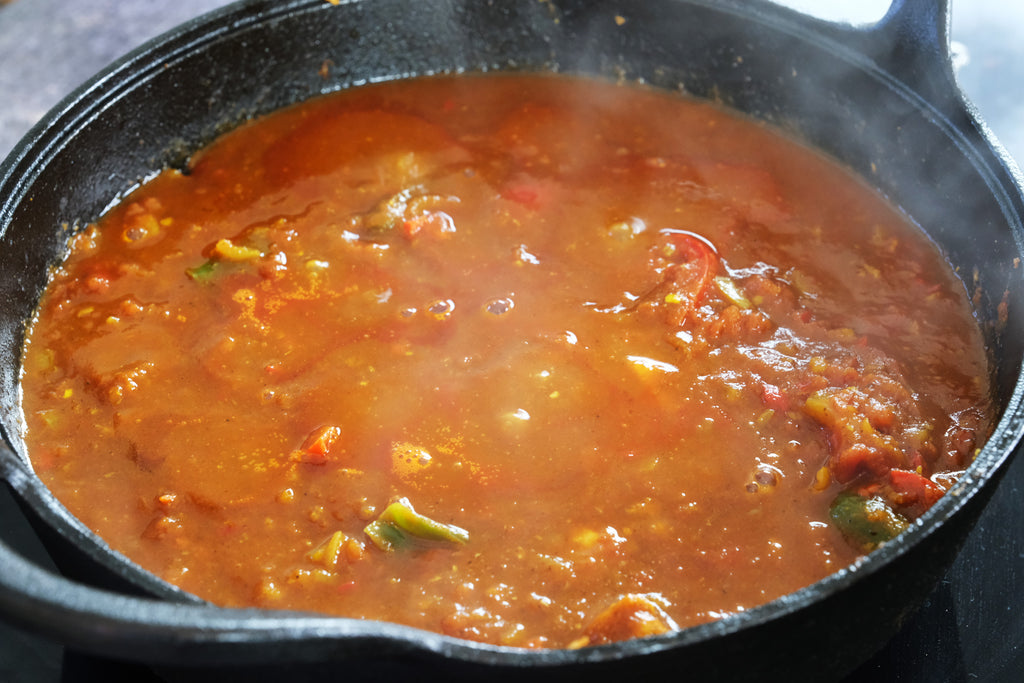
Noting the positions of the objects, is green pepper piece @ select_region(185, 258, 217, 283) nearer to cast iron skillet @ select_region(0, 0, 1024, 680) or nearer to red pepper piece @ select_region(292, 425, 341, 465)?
cast iron skillet @ select_region(0, 0, 1024, 680)

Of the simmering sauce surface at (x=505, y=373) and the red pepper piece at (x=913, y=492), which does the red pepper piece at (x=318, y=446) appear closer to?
the simmering sauce surface at (x=505, y=373)

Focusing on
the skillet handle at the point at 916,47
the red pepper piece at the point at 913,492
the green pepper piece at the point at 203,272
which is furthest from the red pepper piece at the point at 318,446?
the skillet handle at the point at 916,47

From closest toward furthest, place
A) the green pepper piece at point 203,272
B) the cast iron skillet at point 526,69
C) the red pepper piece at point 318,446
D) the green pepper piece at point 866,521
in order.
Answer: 1. the cast iron skillet at point 526,69
2. the green pepper piece at point 866,521
3. the red pepper piece at point 318,446
4. the green pepper piece at point 203,272

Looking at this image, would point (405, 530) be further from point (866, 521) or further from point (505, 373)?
point (866, 521)

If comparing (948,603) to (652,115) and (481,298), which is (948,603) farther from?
(652,115)

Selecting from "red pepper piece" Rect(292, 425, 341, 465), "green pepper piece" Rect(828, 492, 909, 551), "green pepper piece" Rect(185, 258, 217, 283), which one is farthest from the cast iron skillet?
"red pepper piece" Rect(292, 425, 341, 465)

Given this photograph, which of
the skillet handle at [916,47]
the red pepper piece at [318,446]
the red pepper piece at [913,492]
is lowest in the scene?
the red pepper piece at [913,492]

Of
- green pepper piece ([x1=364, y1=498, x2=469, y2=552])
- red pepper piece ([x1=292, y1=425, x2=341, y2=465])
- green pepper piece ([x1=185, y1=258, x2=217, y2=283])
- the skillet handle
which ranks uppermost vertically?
the skillet handle
